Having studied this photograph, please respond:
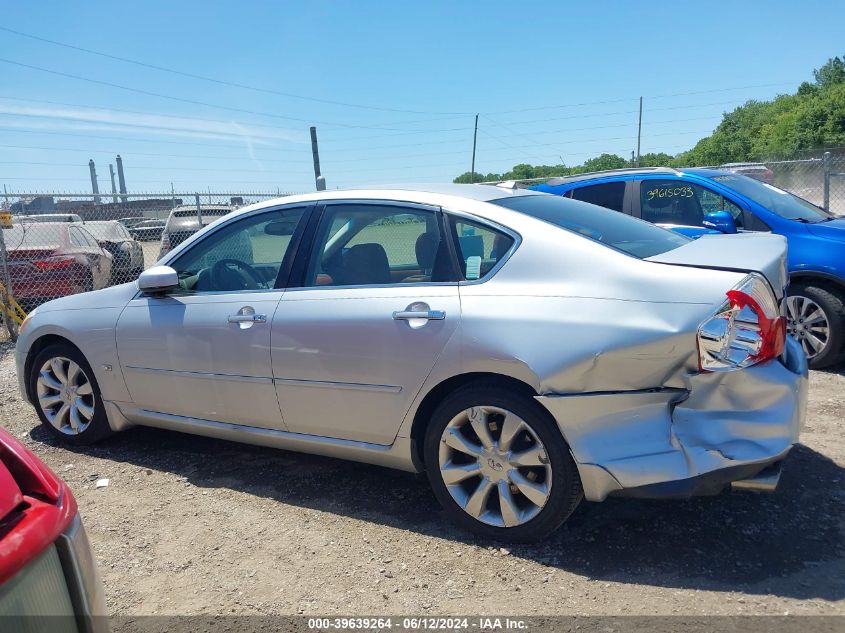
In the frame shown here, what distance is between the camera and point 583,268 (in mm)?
2893

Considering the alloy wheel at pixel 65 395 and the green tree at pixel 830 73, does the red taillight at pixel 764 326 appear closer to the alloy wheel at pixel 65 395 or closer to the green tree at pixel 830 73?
the alloy wheel at pixel 65 395

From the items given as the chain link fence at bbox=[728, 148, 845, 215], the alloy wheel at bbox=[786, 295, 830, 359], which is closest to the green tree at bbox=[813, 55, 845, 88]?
the chain link fence at bbox=[728, 148, 845, 215]

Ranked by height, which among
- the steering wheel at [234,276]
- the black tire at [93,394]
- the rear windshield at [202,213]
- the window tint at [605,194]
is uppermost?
the window tint at [605,194]

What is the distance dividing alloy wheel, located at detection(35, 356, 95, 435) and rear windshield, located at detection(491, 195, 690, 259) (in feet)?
9.90

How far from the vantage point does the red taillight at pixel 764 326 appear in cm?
260

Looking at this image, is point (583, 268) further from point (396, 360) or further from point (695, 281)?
point (396, 360)

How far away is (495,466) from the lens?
3.00m

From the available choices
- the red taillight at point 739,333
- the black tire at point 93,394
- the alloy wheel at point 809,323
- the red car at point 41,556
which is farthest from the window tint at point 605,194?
the red car at point 41,556

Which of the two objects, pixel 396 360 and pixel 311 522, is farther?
pixel 311 522

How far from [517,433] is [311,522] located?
3.94 feet

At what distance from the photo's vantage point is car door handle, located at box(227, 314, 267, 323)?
11.8ft

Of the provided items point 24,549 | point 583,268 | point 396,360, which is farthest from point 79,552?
point 583,268

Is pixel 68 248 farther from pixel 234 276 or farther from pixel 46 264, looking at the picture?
pixel 234 276

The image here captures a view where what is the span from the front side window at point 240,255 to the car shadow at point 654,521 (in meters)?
1.15
